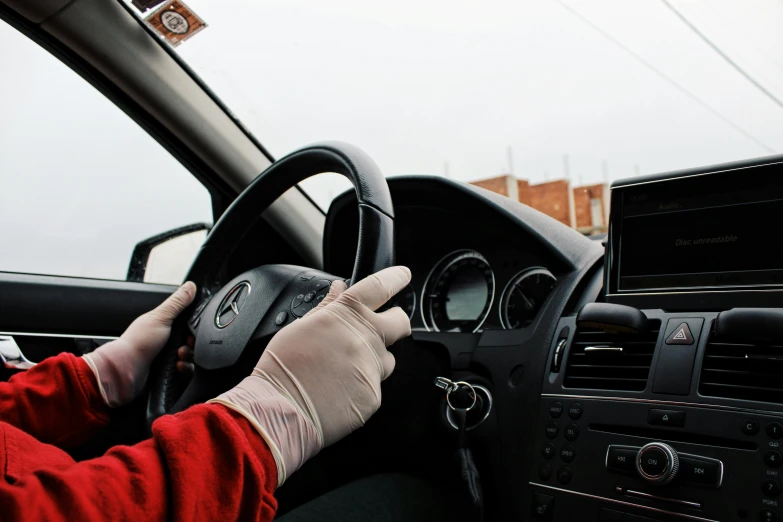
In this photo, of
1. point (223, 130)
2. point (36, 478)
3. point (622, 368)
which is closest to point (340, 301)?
point (36, 478)

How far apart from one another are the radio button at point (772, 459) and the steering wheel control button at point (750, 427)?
0.04m

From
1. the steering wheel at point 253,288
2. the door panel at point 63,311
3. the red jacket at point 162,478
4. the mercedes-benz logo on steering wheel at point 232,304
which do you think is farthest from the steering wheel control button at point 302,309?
the door panel at point 63,311

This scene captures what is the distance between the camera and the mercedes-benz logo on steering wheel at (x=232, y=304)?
1270mm

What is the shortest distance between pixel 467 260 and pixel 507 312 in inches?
8.7

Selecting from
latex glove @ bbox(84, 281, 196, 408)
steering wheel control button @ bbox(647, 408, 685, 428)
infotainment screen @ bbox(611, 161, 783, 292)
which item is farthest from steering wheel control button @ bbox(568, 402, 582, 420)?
latex glove @ bbox(84, 281, 196, 408)

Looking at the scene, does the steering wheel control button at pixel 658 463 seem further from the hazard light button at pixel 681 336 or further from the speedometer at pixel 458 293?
the speedometer at pixel 458 293

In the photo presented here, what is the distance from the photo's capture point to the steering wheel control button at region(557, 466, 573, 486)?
1.14 meters

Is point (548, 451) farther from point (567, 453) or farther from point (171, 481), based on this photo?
point (171, 481)

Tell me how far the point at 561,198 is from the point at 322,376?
1.05m

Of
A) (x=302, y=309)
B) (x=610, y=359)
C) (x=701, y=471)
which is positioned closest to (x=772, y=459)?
(x=701, y=471)

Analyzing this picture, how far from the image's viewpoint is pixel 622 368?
3.89ft

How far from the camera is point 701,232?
114 cm

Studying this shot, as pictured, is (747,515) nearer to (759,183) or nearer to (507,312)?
(759,183)

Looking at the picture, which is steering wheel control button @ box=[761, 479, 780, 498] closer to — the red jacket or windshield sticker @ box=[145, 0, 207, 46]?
the red jacket
